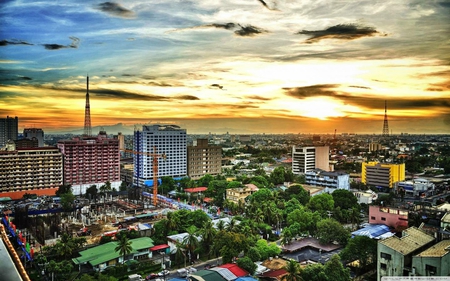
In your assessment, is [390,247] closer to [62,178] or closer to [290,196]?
[290,196]

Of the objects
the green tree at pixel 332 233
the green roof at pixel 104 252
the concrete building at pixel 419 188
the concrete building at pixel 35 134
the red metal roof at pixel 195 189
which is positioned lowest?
the green roof at pixel 104 252

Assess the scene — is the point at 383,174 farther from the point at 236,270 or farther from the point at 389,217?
the point at 236,270

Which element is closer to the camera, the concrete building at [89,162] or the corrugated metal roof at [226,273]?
the corrugated metal roof at [226,273]

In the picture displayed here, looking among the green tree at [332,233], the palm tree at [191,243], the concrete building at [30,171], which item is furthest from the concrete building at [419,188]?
the concrete building at [30,171]

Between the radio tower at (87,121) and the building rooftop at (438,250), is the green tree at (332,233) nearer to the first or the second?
the building rooftop at (438,250)

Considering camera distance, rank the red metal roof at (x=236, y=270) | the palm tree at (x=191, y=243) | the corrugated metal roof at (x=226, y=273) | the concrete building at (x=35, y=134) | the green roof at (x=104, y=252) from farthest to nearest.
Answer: the concrete building at (x=35, y=134) < the palm tree at (x=191, y=243) < the green roof at (x=104, y=252) < the red metal roof at (x=236, y=270) < the corrugated metal roof at (x=226, y=273)

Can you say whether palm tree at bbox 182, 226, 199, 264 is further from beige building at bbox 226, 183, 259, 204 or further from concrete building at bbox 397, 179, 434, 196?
concrete building at bbox 397, 179, 434, 196

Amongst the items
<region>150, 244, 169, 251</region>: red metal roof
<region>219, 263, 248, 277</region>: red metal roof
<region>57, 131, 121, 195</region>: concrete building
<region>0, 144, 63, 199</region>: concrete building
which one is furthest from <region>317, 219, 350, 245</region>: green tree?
<region>0, 144, 63, 199</region>: concrete building
